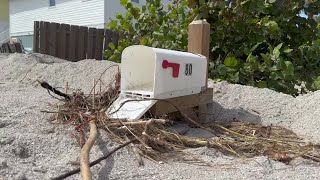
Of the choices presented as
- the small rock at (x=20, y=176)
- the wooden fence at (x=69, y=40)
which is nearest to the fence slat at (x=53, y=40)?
the wooden fence at (x=69, y=40)

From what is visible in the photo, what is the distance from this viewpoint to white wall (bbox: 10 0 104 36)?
17.4 metres

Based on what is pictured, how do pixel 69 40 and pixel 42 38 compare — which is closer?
pixel 42 38

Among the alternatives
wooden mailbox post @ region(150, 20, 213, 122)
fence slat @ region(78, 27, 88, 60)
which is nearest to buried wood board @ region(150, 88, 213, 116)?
wooden mailbox post @ region(150, 20, 213, 122)

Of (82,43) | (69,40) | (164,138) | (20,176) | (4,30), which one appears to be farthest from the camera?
(4,30)

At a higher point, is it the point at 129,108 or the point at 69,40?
the point at 69,40

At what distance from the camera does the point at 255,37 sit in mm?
5145

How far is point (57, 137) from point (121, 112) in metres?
0.60

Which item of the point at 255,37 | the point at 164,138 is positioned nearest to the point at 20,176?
the point at 164,138

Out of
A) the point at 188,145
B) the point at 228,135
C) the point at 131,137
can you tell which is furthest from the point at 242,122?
the point at 131,137

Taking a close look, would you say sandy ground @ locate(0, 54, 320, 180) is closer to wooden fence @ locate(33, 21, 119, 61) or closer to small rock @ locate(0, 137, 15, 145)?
small rock @ locate(0, 137, 15, 145)

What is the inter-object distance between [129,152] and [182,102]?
1.03 metres

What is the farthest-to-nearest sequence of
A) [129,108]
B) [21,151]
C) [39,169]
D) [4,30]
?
[4,30]
[129,108]
[21,151]
[39,169]

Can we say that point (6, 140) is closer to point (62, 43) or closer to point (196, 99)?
point (196, 99)

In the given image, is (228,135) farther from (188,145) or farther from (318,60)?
(318,60)
